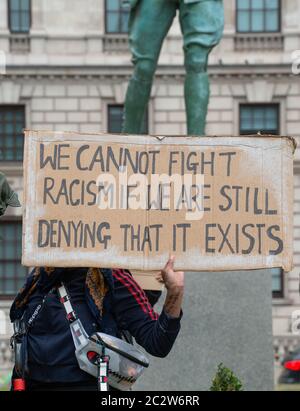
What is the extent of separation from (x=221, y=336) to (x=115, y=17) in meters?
22.8

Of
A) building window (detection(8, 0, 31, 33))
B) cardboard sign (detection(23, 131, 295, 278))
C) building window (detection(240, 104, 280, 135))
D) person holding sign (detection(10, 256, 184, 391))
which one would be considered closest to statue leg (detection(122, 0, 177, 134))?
cardboard sign (detection(23, 131, 295, 278))

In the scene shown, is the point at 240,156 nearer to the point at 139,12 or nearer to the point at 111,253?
the point at 111,253

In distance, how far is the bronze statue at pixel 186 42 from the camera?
434 inches

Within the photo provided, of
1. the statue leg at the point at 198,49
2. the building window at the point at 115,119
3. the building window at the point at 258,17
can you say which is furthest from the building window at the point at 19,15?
the statue leg at the point at 198,49

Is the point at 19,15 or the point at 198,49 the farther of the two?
the point at 19,15

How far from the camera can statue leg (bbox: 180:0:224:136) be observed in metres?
11.0

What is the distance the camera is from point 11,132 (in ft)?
102

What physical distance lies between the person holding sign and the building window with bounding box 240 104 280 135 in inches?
1051

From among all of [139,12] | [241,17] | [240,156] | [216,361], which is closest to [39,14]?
[241,17]

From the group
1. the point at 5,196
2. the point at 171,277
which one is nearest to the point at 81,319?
the point at 171,277

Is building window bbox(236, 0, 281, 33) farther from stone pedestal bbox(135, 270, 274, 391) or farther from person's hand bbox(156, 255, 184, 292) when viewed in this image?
person's hand bbox(156, 255, 184, 292)

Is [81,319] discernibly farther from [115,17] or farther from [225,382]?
[115,17]

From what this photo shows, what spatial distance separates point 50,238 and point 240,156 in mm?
755

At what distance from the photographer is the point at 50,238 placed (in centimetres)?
482
